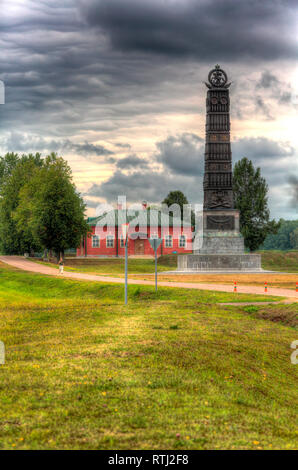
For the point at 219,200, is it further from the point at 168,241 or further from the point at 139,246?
the point at 168,241

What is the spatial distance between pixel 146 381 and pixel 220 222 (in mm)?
41843

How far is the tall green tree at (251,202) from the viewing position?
73250 mm

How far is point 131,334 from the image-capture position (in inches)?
533

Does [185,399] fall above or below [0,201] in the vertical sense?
below

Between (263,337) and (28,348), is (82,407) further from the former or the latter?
(263,337)

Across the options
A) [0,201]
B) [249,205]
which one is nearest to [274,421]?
[249,205]

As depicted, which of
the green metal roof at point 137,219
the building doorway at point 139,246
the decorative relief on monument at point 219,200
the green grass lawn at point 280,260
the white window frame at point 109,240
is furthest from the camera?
the green metal roof at point 137,219

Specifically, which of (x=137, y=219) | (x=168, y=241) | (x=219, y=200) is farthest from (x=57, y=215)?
(x=168, y=241)

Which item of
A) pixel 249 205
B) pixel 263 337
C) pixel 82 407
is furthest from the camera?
pixel 249 205

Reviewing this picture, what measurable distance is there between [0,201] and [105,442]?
79777mm

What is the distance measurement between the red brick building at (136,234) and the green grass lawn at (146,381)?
217 feet

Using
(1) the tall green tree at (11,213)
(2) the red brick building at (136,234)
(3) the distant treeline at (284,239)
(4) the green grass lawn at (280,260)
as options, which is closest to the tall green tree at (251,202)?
(4) the green grass lawn at (280,260)

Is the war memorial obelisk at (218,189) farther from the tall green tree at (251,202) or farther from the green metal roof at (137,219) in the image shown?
the green metal roof at (137,219)

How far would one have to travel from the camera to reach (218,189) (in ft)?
164
